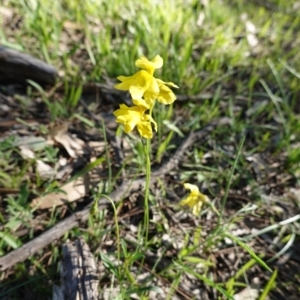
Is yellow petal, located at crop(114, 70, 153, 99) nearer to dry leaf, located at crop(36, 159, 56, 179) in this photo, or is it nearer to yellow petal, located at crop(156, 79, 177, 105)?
yellow petal, located at crop(156, 79, 177, 105)

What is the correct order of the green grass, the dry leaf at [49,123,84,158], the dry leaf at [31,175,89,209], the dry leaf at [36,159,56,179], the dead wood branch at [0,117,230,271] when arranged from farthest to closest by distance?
the dry leaf at [49,123,84,158] → the dry leaf at [36,159,56,179] → the dry leaf at [31,175,89,209] → the green grass → the dead wood branch at [0,117,230,271]

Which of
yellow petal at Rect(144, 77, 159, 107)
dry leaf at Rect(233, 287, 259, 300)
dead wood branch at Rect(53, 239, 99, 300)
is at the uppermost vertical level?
yellow petal at Rect(144, 77, 159, 107)

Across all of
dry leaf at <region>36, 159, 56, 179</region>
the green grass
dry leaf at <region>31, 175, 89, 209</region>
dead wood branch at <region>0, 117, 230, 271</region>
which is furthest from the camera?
dry leaf at <region>36, 159, 56, 179</region>

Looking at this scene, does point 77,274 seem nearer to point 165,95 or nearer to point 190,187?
point 190,187

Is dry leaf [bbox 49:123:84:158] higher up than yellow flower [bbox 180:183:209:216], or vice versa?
dry leaf [bbox 49:123:84:158]

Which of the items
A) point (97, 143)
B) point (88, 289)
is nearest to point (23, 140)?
point (97, 143)

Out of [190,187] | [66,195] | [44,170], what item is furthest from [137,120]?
[44,170]

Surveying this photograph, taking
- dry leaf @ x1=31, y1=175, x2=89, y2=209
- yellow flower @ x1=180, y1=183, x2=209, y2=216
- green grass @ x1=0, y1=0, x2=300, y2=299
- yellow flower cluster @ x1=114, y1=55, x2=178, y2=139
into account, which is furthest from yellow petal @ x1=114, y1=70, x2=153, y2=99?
dry leaf @ x1=31, y1=175, x2=89, y2=209

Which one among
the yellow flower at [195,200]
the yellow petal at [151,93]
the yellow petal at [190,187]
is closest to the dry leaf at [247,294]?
the yellow flower at [195,200]
